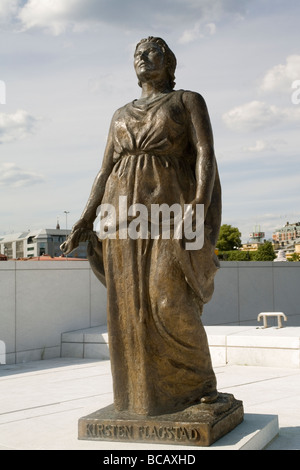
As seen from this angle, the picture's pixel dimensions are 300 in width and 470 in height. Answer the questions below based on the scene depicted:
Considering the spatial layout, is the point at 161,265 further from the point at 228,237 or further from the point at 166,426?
the point at 228,237

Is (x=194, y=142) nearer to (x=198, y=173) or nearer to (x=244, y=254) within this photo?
(x=198, y=173)

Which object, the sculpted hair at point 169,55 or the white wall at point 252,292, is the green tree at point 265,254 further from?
the sculpted hair at point 169,55

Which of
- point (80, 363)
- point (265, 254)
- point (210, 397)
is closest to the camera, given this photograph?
point (210, 397)

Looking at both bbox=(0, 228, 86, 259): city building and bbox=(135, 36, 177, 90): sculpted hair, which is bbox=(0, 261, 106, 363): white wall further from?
bbox=(0, 228, 86, 259): city building

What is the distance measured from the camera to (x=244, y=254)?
57438mm

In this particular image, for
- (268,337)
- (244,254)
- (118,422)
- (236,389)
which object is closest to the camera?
(118,422)

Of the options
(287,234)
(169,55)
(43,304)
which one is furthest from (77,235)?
(287,234)

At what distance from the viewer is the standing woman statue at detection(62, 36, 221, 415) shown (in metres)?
4.46

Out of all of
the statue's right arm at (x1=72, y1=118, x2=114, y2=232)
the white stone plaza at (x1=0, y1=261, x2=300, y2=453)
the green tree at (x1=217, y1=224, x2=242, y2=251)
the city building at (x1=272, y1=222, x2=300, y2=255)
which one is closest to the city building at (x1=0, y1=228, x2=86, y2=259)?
the green tree at (x1=217, y1=224, x2=242, y2=251)

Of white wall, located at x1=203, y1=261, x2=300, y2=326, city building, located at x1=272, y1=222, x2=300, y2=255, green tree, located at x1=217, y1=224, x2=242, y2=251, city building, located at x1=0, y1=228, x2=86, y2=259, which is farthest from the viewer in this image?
city building, located at x1=272, y1=222, x2=300, y2=255

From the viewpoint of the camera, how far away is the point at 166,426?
14.1 feet

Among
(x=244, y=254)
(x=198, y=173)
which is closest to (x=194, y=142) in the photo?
(x=198, y=173)

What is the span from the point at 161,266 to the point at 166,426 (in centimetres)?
112
